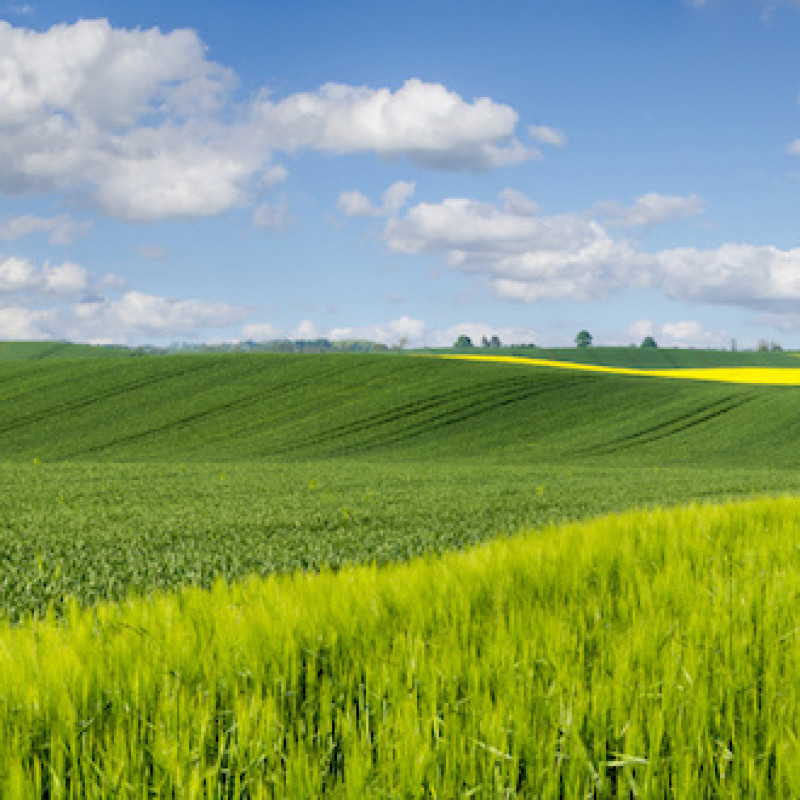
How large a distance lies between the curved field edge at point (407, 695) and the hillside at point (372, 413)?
3386 cm

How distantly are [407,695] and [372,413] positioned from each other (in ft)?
146

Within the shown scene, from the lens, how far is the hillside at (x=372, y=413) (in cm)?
3978

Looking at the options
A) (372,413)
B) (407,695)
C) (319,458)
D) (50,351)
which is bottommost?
(319,458)

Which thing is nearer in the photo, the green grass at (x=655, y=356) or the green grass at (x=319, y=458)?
the green grass at (x=319, y=458)

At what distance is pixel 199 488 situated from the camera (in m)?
18.3

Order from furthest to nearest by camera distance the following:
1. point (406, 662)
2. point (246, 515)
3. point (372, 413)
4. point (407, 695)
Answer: point (372, 413) → point (246, 515) → point (406, 662) → point (407, 695)

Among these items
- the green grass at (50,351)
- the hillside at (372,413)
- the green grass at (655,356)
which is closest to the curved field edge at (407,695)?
the hillside at (372,413)

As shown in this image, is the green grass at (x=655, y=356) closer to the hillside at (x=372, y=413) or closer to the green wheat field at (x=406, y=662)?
the hillside at (x=372, y=413)

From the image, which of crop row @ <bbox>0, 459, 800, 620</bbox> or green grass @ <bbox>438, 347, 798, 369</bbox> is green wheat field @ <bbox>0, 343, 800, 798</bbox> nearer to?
crop row @ <bbox>0, 459, 800, 620</bbox>

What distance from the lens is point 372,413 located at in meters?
46.8

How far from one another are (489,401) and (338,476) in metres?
28.9

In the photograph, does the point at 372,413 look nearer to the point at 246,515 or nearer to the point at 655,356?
the point at 246,515

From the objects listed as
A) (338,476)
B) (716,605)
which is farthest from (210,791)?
(338,476)

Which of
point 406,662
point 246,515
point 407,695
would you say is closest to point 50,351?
point 246,515
